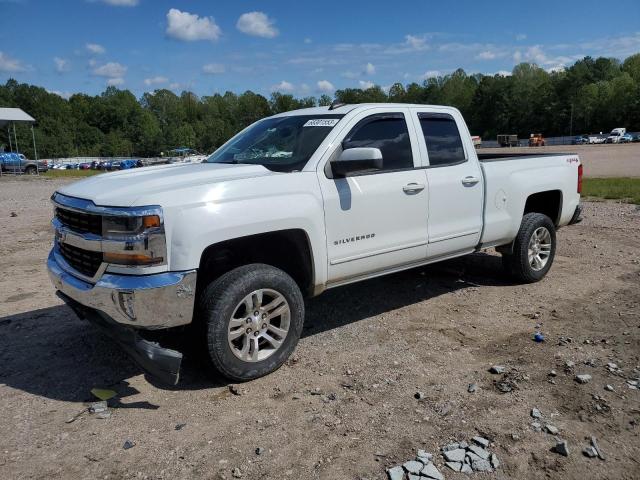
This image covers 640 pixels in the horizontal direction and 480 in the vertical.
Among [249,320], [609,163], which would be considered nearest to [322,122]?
[249,320]

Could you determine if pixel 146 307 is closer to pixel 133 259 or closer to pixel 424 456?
pixel 133 259

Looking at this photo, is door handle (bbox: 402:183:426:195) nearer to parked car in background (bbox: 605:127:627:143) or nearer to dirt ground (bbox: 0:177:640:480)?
dirt ground (bbox: 0:177:640:480)

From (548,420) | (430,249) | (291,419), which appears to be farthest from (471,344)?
(291,419)

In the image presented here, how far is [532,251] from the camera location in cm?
631

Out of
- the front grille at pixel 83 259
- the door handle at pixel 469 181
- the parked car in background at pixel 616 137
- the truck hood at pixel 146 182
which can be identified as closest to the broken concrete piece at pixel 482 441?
the truck hood at pixel 146 182

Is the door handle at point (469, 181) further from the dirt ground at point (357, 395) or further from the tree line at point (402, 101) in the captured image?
the tree line at point (402, 101)

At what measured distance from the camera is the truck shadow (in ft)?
13.2

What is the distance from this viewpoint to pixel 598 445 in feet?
10.2

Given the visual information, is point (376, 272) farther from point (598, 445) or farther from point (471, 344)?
point (598, 445)

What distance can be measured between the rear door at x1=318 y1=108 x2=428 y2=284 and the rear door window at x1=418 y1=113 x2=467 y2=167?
217 mm

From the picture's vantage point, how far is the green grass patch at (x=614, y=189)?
1292cm

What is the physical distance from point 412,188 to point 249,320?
189 centimetres

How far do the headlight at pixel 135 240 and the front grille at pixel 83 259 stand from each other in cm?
22

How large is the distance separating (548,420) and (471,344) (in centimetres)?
130
